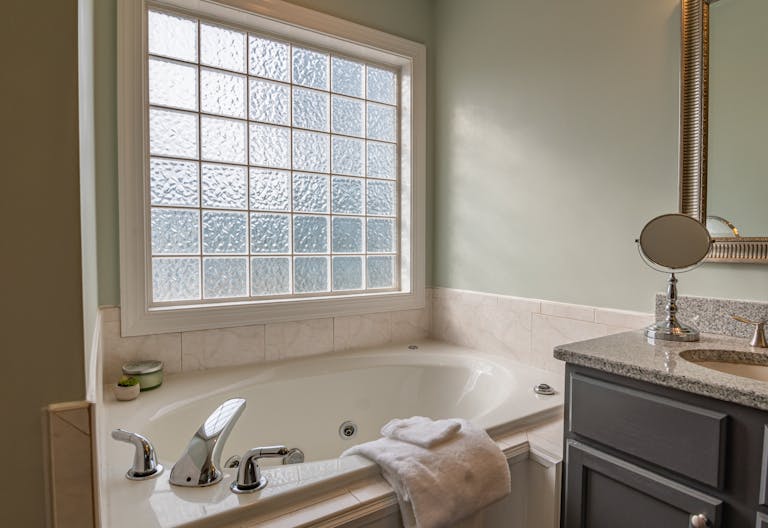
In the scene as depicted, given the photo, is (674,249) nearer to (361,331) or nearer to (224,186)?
(361,331)

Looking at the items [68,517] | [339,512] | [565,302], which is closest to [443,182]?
[565,302]

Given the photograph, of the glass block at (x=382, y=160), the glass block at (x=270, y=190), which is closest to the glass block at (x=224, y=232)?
the glass block at (x=270, y=190)

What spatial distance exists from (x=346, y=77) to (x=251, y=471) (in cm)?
215

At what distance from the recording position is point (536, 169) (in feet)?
6.98

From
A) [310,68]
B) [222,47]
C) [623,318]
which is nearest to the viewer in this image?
[623,318]

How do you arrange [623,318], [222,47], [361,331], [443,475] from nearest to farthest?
[443,475] < [623,318] < [222,47] < [361,331]

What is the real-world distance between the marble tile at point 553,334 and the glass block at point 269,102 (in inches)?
64.7

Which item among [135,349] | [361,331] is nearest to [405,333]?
[361,331]

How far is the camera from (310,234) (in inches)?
97.3

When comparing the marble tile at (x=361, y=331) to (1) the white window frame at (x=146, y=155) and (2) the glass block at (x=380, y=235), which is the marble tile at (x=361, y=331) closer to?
(1) the white window frame at (x=146, y=155)

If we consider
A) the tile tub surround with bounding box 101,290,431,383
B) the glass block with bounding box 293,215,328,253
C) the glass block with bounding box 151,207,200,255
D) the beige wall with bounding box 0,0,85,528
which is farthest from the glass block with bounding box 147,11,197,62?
the beige wall with bounding box 0,0,85,528

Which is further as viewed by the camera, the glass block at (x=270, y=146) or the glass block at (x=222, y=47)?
the glass block at (x=270, y=146)

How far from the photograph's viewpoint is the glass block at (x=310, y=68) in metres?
2.40

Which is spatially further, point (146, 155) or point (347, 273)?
point (347, 273)
